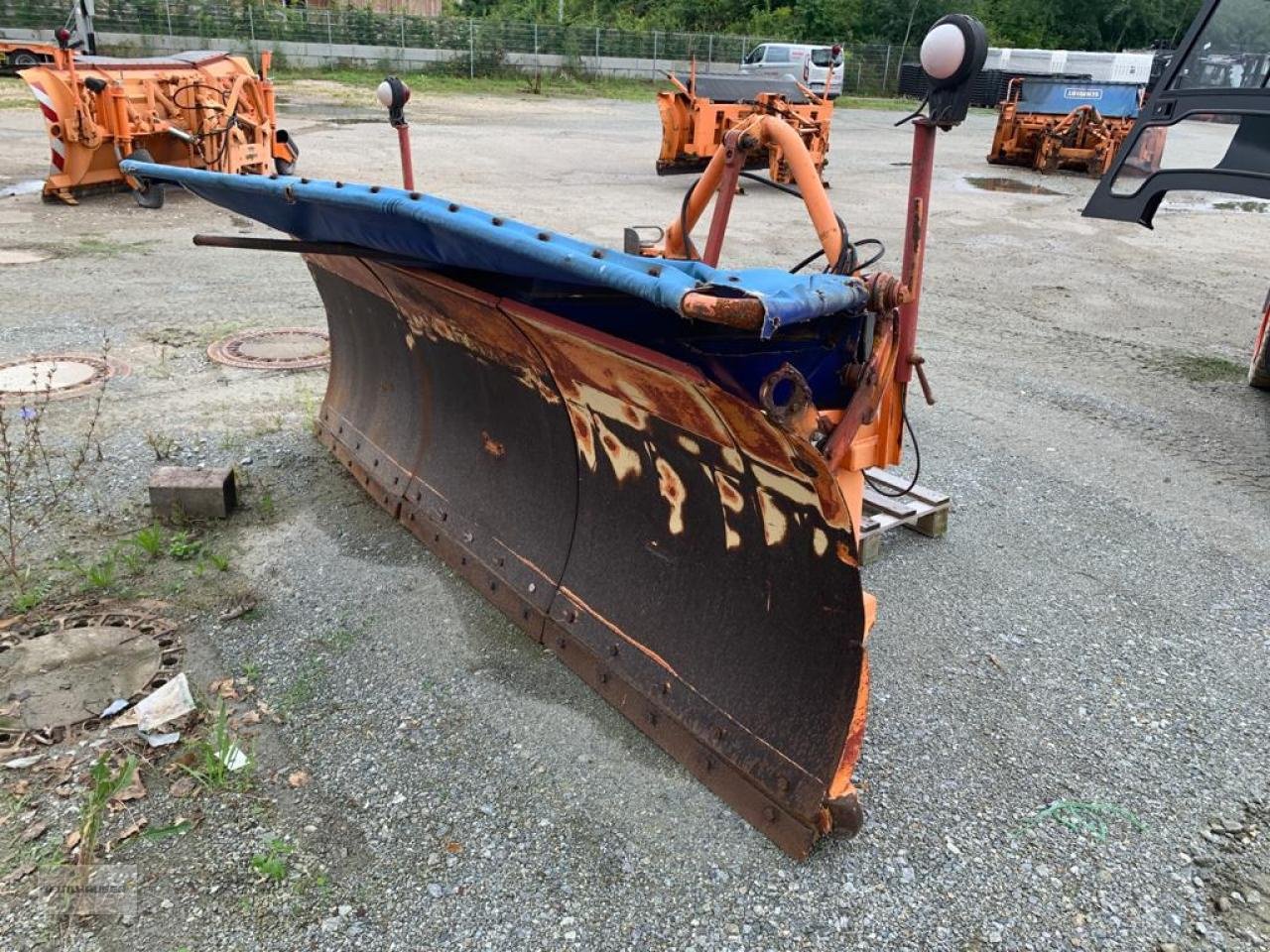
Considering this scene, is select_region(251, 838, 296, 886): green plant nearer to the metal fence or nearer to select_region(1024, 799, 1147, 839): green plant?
select_region(1024, 799, 1147, 839): green plant

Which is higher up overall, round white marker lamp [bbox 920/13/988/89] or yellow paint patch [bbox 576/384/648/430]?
round white marker lamp [bbox 920/13/988/89]

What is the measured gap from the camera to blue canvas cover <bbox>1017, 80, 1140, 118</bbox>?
17.0 m

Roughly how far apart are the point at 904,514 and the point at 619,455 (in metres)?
1.59

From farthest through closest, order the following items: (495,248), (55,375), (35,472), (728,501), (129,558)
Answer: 1. (55,375)
2. (35,472)
3. (129,558)
4. (728,501)
5. (495,248)

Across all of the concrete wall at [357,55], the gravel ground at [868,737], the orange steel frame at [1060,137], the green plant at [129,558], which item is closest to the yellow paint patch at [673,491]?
the gravel ground at [868,737]

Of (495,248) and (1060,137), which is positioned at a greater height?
(495,248)

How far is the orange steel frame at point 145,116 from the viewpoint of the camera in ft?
29.8

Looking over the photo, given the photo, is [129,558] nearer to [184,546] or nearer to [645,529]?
[184,546]

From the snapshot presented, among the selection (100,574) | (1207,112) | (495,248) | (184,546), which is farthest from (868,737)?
(1207,112)

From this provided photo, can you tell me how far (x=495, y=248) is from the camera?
2.06 metres

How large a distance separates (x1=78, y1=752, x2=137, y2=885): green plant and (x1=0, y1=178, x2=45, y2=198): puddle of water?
9.48 meters

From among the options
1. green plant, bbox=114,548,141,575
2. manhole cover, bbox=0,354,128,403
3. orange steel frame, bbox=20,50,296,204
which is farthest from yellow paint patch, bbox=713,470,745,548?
orange steel frame, bbox=20,50,296,204

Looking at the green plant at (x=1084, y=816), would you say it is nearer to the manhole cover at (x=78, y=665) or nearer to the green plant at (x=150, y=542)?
the manhole cover at (x=78, y=665)

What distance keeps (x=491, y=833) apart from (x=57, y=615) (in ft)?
5.88
